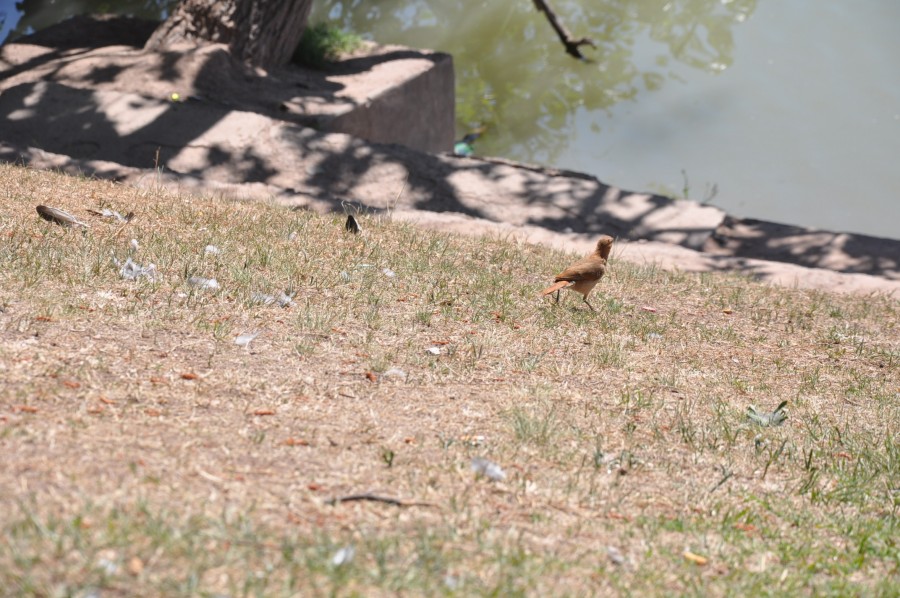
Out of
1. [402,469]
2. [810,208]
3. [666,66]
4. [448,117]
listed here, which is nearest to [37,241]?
[402,469]

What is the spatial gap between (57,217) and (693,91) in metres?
14.0

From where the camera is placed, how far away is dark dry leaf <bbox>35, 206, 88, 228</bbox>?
238 inches

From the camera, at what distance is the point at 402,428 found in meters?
3.96

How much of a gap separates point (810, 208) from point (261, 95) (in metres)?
8.53

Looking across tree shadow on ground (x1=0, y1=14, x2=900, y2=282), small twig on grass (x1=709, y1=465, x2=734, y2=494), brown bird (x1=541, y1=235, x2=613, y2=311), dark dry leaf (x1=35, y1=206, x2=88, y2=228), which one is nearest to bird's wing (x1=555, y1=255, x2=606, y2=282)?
brown bird (x1=541, y1=235, x2=613, y2=311)

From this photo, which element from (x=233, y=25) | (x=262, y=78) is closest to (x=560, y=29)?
(x=262, y=78)

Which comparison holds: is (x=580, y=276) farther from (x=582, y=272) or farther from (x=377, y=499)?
(x=377, y=499)

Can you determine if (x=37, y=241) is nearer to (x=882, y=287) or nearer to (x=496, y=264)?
(x=496, y=264)

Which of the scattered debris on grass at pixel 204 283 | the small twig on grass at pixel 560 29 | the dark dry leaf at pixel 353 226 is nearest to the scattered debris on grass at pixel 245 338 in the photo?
the scattered debris on grass at pixel 204 283

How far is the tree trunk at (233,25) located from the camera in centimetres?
1186

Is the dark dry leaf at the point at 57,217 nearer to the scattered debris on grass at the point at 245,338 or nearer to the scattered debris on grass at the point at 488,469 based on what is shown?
the scattered debris on grass at the point at 245,338

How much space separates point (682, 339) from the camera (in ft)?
19.0

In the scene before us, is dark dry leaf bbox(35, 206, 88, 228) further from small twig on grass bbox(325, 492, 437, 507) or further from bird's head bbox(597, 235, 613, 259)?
small twig on grass bbox(325, 492, 437, 507)

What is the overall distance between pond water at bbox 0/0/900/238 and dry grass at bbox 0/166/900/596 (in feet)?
31.9
